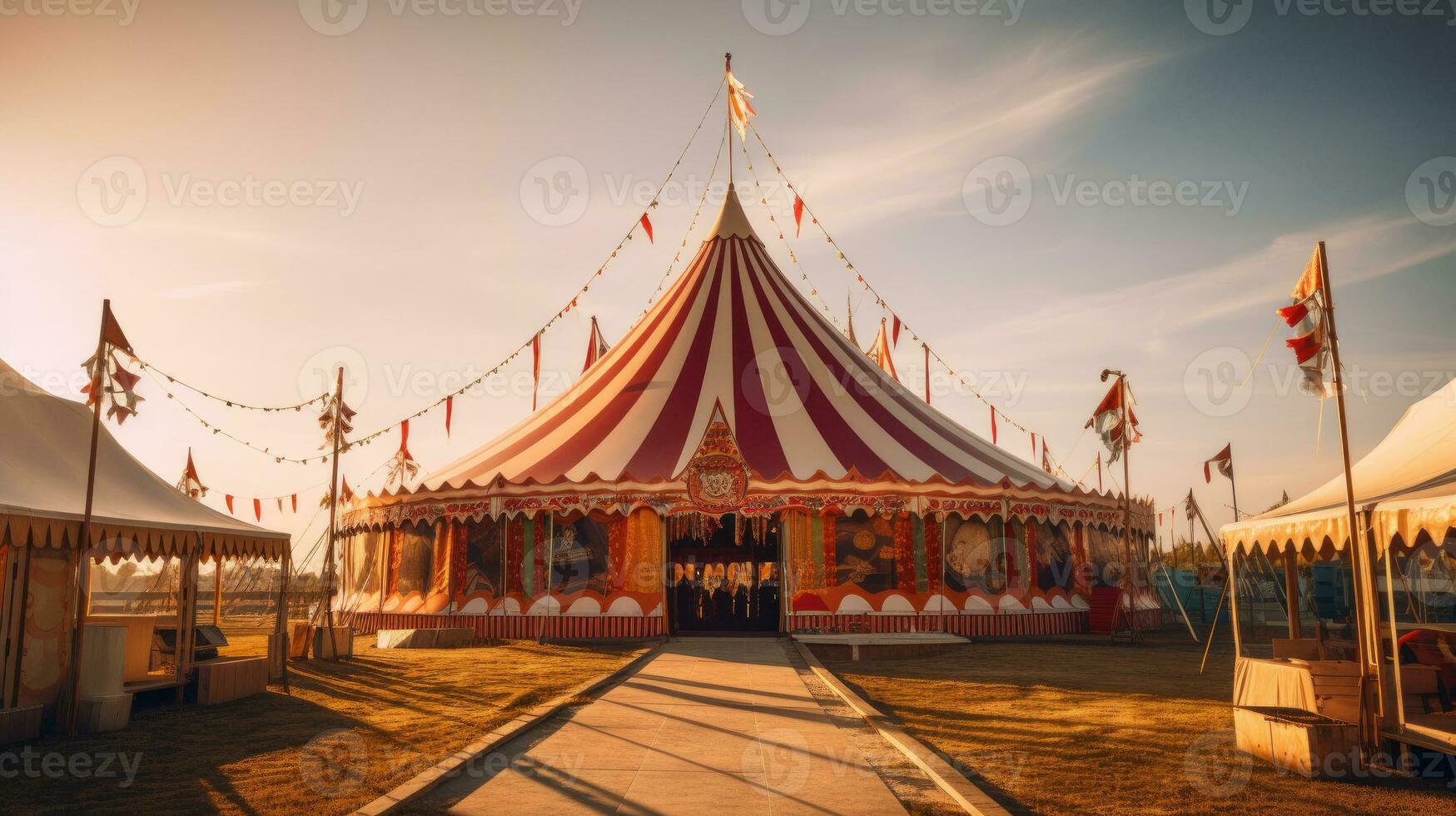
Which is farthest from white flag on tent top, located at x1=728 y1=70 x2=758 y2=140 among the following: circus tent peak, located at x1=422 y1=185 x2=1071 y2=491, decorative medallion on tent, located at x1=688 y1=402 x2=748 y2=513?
decorative medallion on tent, located at x1=688 y1=402 x2=748 y2=513

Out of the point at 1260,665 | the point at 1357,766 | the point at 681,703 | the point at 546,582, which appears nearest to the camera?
the point at 1357,766

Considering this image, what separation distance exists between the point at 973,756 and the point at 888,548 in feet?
27.0

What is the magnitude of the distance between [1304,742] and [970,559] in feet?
29.0

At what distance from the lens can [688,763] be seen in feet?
16.9

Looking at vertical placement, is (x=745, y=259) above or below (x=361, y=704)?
above

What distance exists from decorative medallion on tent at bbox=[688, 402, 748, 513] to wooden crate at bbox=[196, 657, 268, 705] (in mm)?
6337

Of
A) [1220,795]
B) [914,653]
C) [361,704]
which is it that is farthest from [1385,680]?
[361,704]

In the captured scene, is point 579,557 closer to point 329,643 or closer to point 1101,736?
point 329,643

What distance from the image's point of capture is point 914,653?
11.4 metres

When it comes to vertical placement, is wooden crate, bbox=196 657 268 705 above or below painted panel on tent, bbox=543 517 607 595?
below

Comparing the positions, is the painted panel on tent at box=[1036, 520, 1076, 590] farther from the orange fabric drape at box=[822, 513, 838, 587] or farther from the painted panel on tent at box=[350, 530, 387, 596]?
the painted panel on tent at box=[350, 530, 387, 596]

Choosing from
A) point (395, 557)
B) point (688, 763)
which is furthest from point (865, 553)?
point (688, 763)

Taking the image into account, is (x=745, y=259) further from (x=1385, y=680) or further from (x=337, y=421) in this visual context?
(x=1385, y=680)

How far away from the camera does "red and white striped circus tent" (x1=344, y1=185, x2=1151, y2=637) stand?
44.4ft
